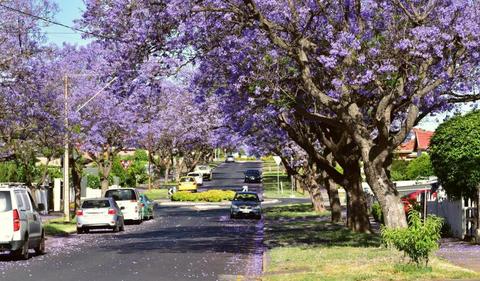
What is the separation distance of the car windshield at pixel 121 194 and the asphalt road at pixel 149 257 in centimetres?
531

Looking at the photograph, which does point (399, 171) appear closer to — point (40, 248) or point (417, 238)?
point (40, 248)

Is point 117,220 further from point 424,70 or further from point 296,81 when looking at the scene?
point 424,70

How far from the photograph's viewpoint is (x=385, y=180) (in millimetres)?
21016

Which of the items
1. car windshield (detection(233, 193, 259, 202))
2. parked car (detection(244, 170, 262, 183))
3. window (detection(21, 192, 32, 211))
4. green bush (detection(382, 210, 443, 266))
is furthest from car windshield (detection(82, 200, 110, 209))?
parked car (detection(244, 170, 262, 183))

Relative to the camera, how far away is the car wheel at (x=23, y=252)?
22.1 m

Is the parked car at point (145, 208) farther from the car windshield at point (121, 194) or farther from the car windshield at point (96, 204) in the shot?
the car windshield at point (96, 204)

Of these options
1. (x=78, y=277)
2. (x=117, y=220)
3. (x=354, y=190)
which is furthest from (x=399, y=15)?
(x=117, y=220)

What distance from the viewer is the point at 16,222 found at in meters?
21.5

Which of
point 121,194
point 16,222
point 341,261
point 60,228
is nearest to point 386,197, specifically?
point 341,261

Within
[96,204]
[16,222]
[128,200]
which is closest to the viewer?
[16,222]

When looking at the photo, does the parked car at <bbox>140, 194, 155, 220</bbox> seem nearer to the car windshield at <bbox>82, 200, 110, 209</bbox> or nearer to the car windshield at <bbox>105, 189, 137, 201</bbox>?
the car windshield at <bbox>105, 189, 137, 201</bbox>

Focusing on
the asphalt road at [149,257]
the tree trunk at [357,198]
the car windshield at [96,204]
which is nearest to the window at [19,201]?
the asphalt road at [149,257]

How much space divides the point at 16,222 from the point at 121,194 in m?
20.6

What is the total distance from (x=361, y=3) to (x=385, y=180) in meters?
4.69
